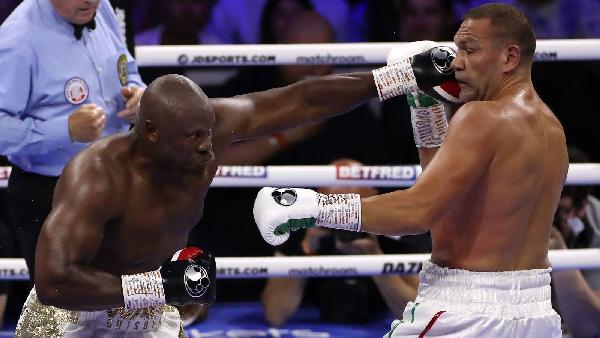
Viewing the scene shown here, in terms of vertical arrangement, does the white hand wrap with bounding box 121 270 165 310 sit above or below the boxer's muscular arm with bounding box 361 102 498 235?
below

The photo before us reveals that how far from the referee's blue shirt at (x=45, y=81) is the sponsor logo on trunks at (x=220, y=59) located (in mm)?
346

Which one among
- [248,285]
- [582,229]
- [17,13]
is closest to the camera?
[17,13]

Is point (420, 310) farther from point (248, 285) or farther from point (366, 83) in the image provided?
point (248, 285)

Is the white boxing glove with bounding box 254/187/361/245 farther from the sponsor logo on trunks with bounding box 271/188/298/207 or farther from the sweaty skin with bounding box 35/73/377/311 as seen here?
the sweaty skin with bounding box 35/73/377/311

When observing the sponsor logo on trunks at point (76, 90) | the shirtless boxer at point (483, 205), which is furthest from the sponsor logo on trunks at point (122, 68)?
the shirtless boxer at point (483, 205)

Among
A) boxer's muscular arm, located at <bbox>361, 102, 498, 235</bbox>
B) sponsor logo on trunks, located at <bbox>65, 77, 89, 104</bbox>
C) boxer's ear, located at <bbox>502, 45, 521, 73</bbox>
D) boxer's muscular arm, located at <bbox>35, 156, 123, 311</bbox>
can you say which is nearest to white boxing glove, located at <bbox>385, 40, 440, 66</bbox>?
boxer's ear, located at <bbox>502, 45, 521, 73</bbox>

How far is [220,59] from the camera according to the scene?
148 inches

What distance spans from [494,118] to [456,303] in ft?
1.44

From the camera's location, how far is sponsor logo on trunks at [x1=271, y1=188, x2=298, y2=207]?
244 cm

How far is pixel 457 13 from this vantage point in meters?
4.58

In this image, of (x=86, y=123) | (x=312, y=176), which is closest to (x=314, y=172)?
(x=312, y=176)

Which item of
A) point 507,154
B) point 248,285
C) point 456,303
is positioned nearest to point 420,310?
point 456,303

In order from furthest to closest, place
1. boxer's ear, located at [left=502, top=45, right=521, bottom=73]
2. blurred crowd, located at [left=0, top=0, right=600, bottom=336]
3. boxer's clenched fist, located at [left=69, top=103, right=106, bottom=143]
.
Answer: blurred crowd, located at [left=0, top=0, right=600, bottom=336], boxer's clenched fist, located at [left=69, top=103, right=106, bottom=143], boxer's ear, located at [left=502, top=45, right=521, bottom=73]

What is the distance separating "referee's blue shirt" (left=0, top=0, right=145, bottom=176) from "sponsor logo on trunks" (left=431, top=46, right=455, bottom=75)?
3.63ft
